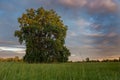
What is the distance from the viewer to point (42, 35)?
143 ft

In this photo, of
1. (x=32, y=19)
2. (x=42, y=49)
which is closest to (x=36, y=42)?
(x=42, y=49)

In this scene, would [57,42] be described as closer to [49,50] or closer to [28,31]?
[49,50]

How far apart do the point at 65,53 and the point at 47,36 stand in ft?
13.5

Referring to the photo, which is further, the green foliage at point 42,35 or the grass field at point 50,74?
the green foliage at point 42,35

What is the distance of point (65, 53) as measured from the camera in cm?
4288

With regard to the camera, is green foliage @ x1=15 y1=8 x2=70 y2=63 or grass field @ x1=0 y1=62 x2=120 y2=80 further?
green foliage @ x1=15 y1=8 x2=70 y2=63

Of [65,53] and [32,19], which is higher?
[32,19]

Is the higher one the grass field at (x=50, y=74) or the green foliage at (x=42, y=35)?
the green foliage at (x=42, y=35)

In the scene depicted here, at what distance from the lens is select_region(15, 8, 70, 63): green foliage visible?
41.9 m

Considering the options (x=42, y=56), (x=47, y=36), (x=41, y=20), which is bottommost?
(x=42, y=56)

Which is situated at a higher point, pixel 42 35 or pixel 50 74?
pixel 42 35

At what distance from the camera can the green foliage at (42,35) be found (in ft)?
137

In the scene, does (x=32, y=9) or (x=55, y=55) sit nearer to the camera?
(x=55, y=55)

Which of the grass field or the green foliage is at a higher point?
the green foliage
